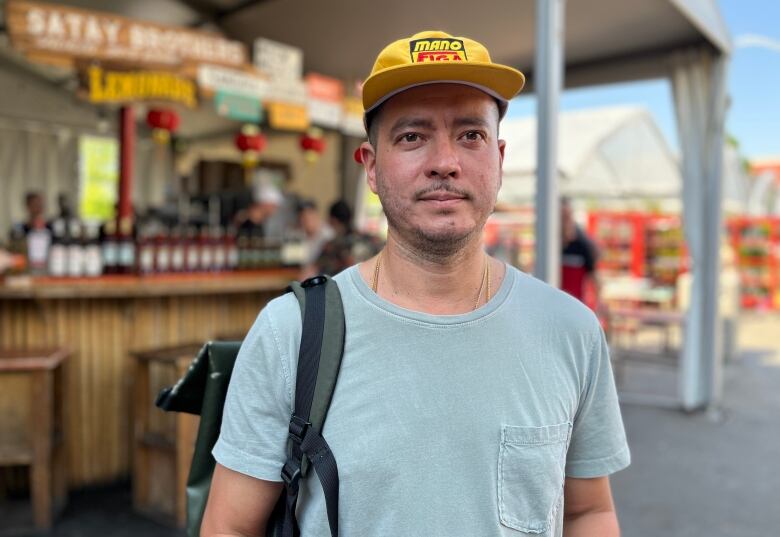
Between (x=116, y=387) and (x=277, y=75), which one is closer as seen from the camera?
(x=116, y=387)

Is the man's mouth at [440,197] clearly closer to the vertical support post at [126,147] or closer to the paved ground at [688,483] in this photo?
the paved ground at [688,483]

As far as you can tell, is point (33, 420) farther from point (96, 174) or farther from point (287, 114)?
point (96, 174)

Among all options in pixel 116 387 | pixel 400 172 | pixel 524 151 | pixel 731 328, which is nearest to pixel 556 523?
pixel 400 172

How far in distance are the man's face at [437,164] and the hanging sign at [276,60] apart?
Result: 4338mm

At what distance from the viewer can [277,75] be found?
5219 millimetres

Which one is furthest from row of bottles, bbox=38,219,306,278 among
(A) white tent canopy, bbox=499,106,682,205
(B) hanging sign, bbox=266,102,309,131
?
(A) white tent canopy, bbox=499,106,682,205

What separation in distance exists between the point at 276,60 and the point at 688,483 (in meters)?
4.47

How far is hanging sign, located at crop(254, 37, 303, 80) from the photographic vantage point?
16.7 feet

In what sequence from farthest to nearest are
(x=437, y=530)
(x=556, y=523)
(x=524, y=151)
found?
(x=524, y=151)
(x=556, y=523)
(x=437, y=530)

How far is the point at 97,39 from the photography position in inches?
161

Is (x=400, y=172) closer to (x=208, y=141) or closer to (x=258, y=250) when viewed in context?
(x=258, y=250)

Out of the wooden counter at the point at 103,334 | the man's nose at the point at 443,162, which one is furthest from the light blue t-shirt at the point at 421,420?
the wooden counter at the point at 103,334

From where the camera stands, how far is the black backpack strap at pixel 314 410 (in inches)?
38.5

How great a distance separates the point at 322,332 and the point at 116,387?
3.36 m
